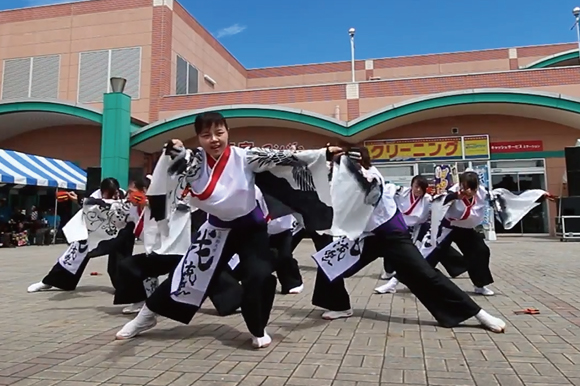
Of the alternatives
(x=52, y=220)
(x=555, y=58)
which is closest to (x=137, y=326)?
(x=52, y=220)

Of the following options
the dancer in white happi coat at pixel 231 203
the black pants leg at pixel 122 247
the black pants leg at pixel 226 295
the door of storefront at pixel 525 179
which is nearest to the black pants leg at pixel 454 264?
the black pants leg at pixel 226 295

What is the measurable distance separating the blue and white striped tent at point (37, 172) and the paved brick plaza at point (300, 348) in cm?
880

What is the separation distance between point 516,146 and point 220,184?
17.3 metres

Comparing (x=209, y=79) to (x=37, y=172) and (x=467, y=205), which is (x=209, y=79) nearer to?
(x=37, y=172)

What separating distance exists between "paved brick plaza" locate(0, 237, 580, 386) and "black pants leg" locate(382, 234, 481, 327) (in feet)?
0.44

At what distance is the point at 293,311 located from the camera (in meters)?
4.97

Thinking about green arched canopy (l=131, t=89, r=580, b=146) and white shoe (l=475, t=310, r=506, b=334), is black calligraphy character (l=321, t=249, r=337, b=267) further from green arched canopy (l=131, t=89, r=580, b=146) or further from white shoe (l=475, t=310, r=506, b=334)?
green arched canopy (l=131, t=89, r=580, b=146)

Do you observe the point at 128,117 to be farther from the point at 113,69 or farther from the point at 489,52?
the point at 489,52

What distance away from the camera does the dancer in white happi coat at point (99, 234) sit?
18.4 feet

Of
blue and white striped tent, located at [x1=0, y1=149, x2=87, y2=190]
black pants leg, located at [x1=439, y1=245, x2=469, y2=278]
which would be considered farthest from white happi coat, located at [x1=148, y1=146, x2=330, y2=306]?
blue and white striped tent, located at [x1=0, y1=149, x2=87, y2=190]

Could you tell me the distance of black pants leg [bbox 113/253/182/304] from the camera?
4508mm

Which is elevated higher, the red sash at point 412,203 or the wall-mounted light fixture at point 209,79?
the wall-mounted light fixture at point 209,79

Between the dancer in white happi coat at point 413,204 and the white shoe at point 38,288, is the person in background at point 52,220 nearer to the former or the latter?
the white shoe at point 38,288

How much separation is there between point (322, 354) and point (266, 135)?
55.8 feet
